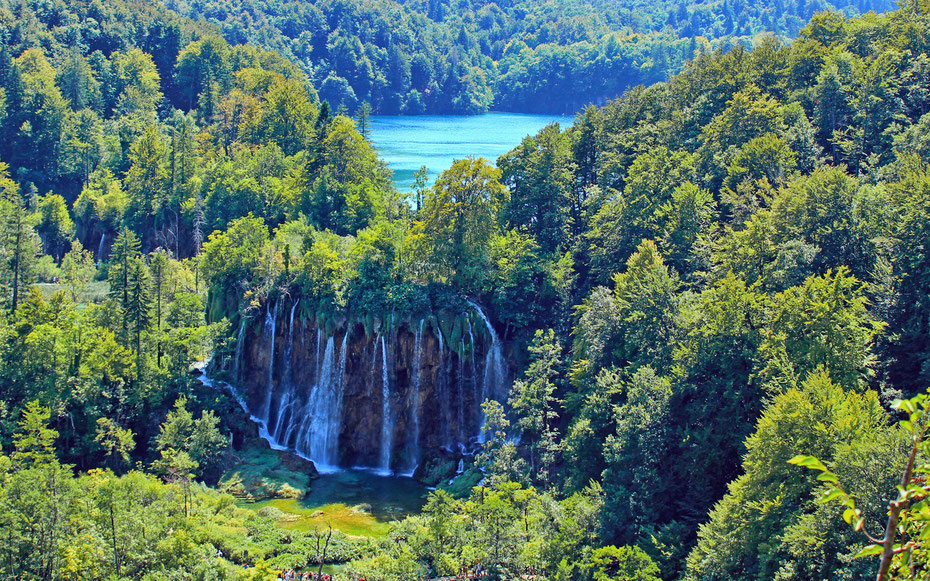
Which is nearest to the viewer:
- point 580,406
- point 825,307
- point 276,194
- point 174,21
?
point 825,307

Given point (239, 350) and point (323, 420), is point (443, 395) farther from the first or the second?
point (239, 350)

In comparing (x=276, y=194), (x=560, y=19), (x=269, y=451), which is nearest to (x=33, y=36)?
(x=276, y=194)

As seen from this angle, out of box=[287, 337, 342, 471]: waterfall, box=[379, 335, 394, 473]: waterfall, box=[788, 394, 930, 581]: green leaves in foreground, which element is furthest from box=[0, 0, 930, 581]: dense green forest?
box=[379, 335, 394, 473]: waterfall

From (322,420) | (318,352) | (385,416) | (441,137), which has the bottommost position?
(322,420)

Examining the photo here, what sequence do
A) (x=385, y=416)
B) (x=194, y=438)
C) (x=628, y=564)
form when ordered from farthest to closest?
(x=385, y=416) → (x=194, y=438) → (x=628, y=564)

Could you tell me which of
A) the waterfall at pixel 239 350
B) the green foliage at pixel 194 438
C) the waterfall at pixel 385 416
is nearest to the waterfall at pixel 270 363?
the waterfall at pixel 239 350

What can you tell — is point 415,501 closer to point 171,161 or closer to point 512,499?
point 512,499

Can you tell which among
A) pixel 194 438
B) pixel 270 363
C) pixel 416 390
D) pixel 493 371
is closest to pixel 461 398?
pixel 493 371
